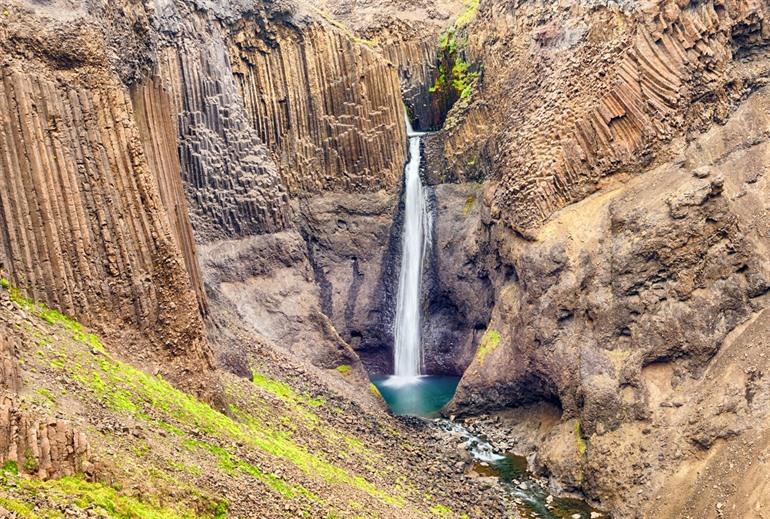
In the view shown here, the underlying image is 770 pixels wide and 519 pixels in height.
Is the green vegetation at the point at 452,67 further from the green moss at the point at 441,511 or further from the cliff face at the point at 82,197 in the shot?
the green moss at the point at 441,511

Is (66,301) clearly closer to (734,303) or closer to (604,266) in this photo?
(604,266)

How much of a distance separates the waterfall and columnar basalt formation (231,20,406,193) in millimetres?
1396

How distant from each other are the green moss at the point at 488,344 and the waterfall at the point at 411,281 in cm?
740

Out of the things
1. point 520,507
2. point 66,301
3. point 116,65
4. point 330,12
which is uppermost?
point 330,12

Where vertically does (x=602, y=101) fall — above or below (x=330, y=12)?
below

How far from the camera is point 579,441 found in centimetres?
2592

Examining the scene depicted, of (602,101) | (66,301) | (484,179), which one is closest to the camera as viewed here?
(66,301)

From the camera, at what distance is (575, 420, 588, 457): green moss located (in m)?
25.6

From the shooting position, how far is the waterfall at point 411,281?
3866 centimetres

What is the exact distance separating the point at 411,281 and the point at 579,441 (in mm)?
14704

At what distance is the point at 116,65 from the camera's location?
2130 cm

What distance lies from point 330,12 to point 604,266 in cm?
2563

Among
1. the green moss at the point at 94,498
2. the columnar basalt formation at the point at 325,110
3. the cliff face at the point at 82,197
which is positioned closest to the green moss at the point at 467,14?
the columnar basalt formation at the point at 325,110

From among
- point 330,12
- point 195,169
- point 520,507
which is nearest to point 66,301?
point 520,507
